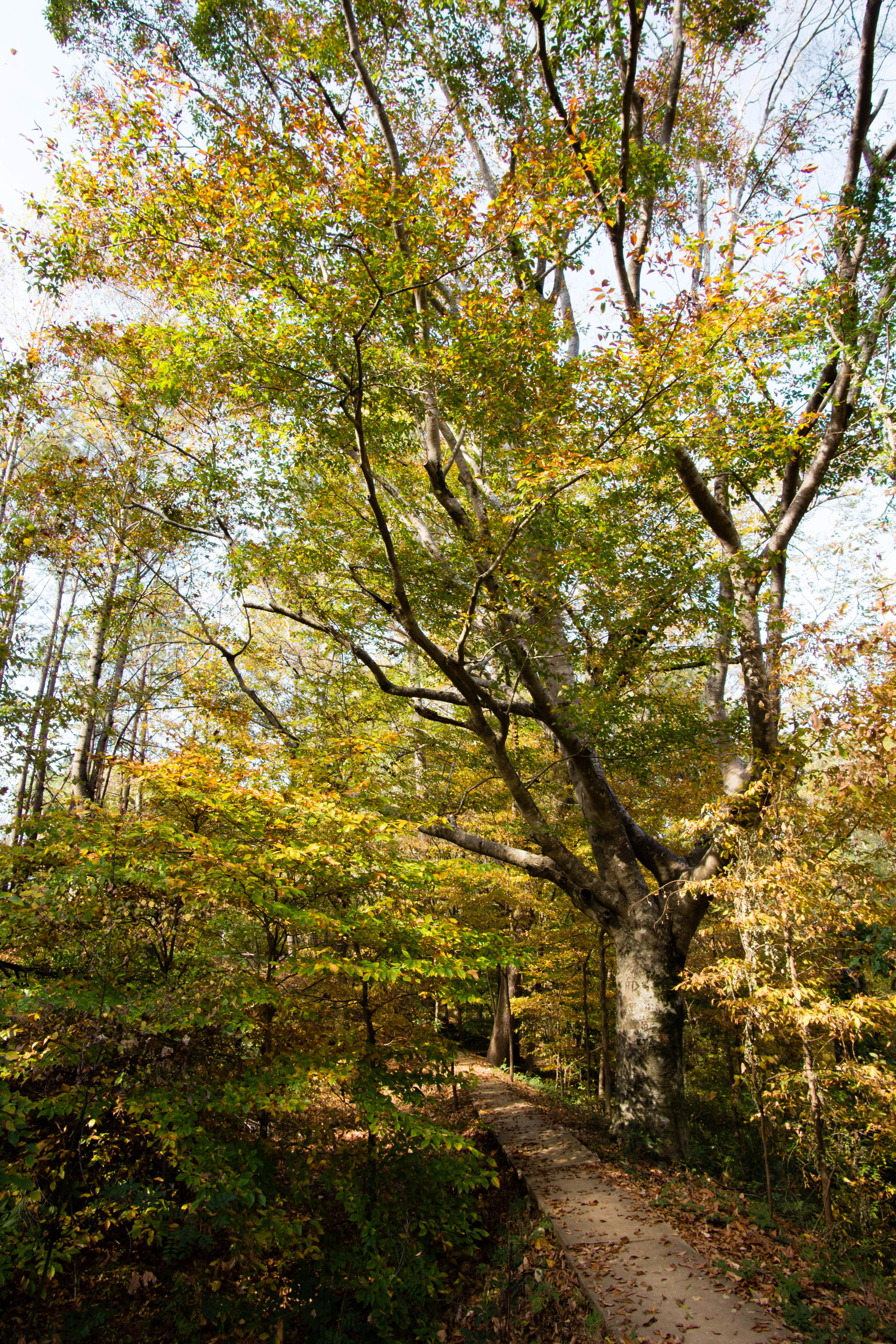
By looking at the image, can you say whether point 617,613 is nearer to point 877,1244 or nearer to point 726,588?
point 726,588

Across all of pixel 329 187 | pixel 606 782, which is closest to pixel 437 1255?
pixel 606 782

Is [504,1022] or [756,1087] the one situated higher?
[756,1087]

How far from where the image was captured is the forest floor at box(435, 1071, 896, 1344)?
3.50m

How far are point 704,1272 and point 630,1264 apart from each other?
456 millimetres

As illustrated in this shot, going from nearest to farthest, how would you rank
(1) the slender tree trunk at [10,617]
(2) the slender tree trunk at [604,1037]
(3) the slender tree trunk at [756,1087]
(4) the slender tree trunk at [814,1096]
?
1. (4) the slender tree trunk at [814,1096]
2. (3) the slender tree trunk at [756,1087]
3. (1) the slender tree trunk at [10,617]
4. (2) the slender tree trunk at [604,1037]

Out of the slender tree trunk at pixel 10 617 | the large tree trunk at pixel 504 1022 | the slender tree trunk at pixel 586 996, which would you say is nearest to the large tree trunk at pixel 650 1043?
the slender tree trunk at pixel 586 996

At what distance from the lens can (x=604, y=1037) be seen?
10.9 metres

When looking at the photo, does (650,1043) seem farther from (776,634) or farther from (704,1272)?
(776,634)

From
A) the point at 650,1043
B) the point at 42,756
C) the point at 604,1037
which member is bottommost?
the point at 604,1037

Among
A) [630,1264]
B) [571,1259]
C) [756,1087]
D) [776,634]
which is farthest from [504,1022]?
[776,634]

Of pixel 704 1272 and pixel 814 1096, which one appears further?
pixel 814 1096

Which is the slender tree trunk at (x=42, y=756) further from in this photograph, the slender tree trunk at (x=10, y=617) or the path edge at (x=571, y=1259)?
the path edge at (x=571, y=1259)

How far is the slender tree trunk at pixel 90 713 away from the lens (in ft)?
24.6

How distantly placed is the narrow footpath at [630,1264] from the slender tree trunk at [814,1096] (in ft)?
4.02
